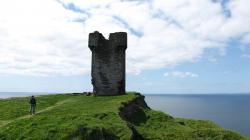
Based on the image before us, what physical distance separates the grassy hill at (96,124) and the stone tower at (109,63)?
283 inches

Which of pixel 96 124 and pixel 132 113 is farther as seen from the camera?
pixel 132 113

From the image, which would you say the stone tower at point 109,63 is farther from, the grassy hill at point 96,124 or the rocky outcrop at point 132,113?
the rocky outcrop at point 132,113

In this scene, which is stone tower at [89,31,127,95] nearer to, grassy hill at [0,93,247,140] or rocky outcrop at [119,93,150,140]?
grassy hill at [0,93,247,140]

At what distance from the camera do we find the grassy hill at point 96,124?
1131 inches

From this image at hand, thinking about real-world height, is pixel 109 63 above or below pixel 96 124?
above

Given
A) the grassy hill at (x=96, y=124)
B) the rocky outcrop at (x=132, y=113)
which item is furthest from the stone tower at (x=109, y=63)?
the rocky outcrop at (x=132, y=113)

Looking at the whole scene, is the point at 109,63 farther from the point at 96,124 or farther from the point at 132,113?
the point at 96,124

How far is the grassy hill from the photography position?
94.2 feet

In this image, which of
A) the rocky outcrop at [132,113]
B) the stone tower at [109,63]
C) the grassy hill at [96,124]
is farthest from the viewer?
the stone tower at [109,63]

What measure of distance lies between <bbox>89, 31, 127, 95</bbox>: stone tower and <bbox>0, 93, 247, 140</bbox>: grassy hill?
7190 millimetres

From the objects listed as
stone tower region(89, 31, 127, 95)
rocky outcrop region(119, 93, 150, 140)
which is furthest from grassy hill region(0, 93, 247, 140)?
stone tower region(89, 31, 127, 95)

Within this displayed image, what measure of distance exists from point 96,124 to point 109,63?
23.0 m

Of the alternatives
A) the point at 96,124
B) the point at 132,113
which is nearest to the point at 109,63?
the point at 132,113

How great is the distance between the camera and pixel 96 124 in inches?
1176
